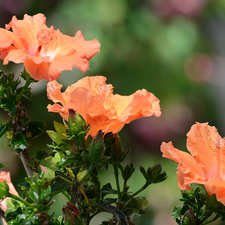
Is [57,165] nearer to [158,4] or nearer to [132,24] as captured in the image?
[132,24]

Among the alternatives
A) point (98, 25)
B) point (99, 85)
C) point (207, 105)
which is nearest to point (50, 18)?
point (98, 25)

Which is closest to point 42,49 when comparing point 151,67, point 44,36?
point 44,36

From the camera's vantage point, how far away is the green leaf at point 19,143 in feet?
0.92

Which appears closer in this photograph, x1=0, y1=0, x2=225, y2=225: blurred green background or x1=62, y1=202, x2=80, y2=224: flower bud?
x1=62, y1=202, x2=80, y2=224: flower bud

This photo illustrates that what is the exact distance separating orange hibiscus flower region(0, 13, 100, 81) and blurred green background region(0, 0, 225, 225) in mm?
925

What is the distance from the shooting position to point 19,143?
0.28m

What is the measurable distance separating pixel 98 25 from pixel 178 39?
1.07 ft

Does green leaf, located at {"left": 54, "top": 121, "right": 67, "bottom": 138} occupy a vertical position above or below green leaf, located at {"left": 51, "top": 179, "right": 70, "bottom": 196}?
above

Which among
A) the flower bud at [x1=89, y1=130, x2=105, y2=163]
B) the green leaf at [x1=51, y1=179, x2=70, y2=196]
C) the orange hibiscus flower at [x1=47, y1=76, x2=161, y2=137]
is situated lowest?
the green leaf at [x1=51, y1=179, x2=70, y2=196]

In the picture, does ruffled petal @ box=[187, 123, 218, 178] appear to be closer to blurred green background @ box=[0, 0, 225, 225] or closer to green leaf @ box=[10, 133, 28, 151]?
green leaf @ box=[10, 133, 28, 151]

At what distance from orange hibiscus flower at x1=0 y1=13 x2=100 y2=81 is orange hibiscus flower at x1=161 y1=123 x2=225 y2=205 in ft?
0.35

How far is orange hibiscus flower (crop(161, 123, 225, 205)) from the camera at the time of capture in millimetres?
287

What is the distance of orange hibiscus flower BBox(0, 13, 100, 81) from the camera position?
0.86 ft

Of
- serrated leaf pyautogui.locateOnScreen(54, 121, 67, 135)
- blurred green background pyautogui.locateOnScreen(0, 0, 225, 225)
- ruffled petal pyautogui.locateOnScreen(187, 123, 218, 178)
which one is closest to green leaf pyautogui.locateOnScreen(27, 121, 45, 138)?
serrated leaf pyautogui.locateOnScreen(54, 121, 67, 135)
